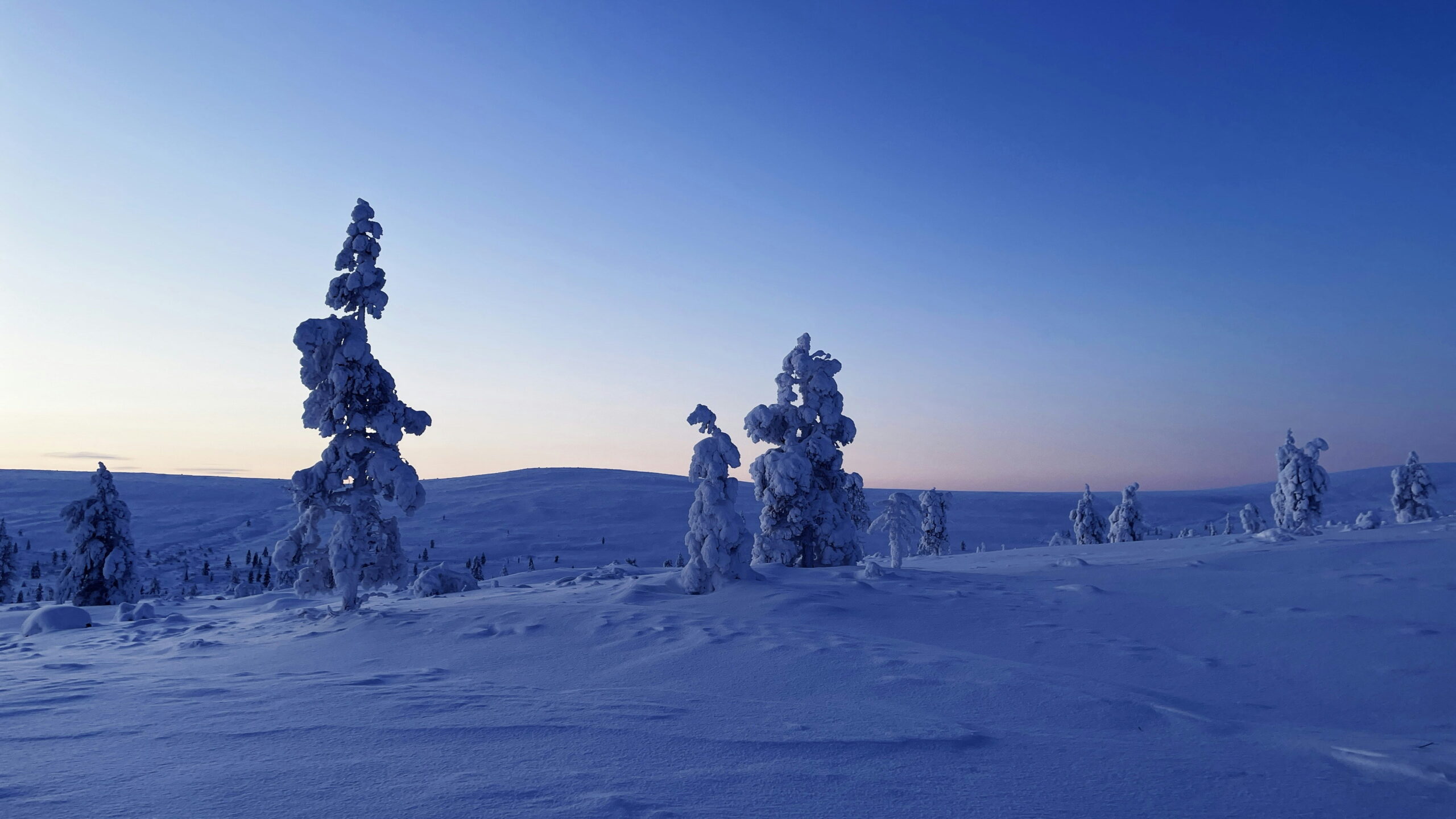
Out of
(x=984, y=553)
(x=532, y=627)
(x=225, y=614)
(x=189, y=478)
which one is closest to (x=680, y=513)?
(x=984, y=553)

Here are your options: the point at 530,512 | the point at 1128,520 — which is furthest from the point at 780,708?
the point at 530,512

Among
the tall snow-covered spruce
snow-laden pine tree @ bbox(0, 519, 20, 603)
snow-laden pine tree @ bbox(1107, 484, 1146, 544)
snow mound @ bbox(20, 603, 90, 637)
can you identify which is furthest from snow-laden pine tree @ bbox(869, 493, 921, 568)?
snow-laden pine tree @ bbox(0, 519, 20, 603)

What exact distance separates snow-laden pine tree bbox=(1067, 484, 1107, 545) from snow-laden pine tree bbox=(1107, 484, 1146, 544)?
84 cm

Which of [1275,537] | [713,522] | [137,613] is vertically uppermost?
[713,522]

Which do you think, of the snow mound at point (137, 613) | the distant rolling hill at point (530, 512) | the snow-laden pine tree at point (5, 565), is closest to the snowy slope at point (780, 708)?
the snow mound at point (137, 613)

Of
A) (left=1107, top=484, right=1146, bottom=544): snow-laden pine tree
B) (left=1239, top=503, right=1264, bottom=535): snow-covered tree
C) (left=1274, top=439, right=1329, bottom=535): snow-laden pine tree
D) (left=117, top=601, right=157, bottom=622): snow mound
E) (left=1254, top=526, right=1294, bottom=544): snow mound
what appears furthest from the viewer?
(left=1239, top=503, right=1264, bottom=535): snow-covered tree

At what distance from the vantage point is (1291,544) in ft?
72.9

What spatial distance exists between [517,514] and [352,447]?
85612mm

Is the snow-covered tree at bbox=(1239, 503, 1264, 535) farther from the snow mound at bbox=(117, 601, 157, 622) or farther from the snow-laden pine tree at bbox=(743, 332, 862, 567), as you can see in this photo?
the snow mound at bbox=(117, 601, 157, 622)

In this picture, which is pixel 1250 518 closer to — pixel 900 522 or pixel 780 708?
pixel 900 522

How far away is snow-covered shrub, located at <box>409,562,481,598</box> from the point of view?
22672 mm

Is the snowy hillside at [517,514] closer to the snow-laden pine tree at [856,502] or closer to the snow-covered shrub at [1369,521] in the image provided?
the snow-laden pine tree at [856,502]

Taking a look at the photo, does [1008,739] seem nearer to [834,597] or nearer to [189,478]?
[834,597]

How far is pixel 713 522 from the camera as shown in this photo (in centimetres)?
1714
